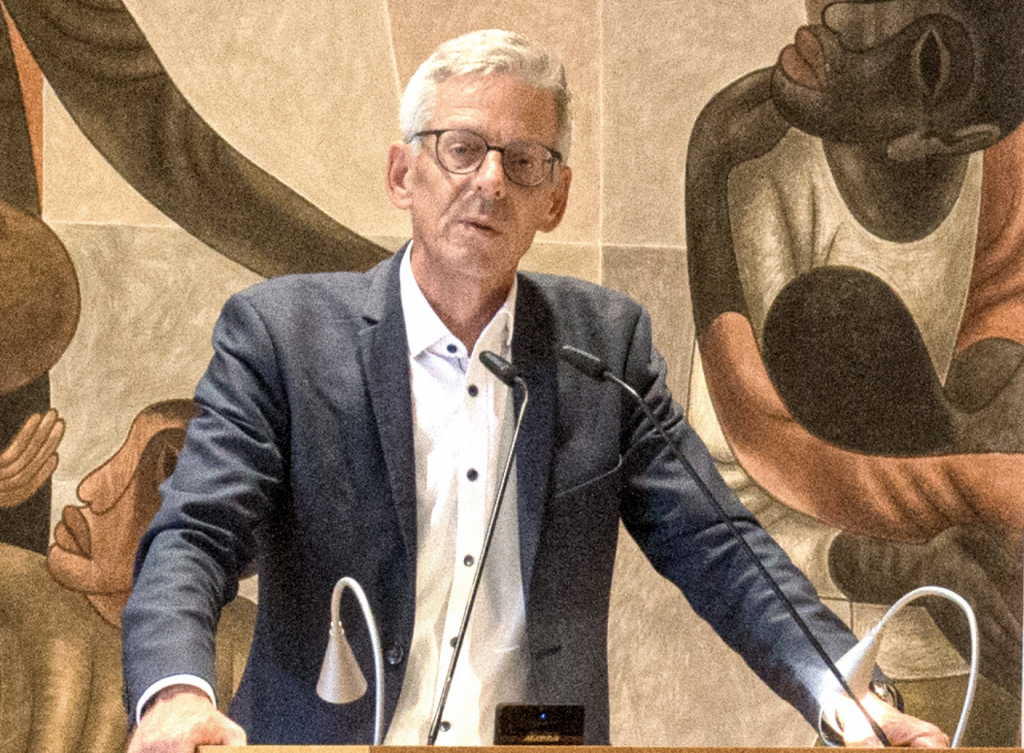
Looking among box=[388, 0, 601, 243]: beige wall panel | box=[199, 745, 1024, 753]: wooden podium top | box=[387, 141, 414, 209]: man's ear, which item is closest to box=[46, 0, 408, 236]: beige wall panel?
box=[388, 0, 601, 243]: beige wall panel

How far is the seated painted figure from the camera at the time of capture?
3986 mm

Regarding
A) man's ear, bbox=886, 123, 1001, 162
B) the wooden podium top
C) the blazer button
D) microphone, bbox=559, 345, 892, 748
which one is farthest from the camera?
man's ear, bbox=886, 123, 1001, 162

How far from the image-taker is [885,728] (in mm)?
2104

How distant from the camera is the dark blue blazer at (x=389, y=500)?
2.49 m

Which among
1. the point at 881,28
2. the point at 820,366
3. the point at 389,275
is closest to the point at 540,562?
the point at 389,275

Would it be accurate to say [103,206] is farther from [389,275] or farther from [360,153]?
[389,275]

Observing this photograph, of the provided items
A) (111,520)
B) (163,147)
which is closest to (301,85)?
(163,147)

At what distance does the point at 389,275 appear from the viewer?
2965mm

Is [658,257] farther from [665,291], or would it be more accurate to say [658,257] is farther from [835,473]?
[835,473]

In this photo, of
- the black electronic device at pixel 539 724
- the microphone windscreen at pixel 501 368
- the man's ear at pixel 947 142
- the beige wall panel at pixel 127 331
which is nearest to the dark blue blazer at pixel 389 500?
the microphone windscreen at pixel 501 368

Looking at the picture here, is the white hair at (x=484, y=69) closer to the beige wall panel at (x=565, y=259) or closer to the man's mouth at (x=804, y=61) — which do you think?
the beige wall panel at (x=565, y=259)

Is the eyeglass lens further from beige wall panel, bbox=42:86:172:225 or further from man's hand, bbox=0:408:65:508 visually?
man's hand, bbox=0:408:65:508

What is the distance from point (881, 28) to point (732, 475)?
1383mm

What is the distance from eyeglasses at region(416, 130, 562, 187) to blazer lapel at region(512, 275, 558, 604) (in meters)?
0.26
